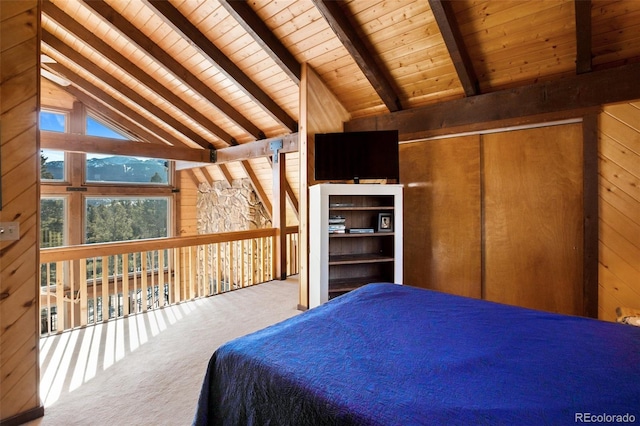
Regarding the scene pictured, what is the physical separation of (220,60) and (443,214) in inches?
118

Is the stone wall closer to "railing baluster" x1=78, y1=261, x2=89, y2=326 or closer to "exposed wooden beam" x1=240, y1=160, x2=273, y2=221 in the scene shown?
"exposed wooden beam" x1=240, y1=160, x2=273, y2=221

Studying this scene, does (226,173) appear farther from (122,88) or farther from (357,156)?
(357,156)

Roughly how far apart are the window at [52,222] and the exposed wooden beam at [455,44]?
22.7 ft

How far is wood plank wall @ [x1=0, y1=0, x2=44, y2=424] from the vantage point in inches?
72.6

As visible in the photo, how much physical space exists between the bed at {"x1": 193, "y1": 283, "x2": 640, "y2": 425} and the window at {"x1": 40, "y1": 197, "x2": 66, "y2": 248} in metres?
6.51

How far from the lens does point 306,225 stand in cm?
371

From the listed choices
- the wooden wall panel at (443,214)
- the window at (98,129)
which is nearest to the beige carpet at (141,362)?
the wooden wall panel at (443,214)

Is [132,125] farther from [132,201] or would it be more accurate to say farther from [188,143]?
[132,201]

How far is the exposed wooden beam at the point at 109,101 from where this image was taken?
16.5ft

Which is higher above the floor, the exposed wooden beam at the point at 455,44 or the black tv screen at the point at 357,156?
the exposed wooden beam at the point at 455,44

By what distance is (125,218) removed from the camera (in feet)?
23.1

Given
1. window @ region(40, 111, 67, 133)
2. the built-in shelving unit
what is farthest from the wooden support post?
window @ region(40, 111, 67, 133)

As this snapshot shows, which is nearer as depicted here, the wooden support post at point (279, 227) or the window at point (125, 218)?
the wooden support post at point (279, 227)

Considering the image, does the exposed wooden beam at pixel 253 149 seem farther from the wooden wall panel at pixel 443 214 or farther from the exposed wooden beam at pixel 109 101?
the wooden wall panel at pixel 443 214
